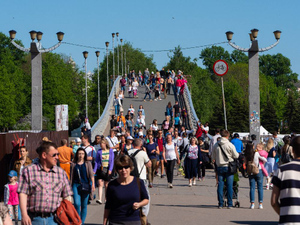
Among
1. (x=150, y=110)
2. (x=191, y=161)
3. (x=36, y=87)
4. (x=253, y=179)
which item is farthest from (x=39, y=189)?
(x=150, y=110)

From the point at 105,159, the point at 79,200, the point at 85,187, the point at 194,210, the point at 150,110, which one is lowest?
the point at 194,210

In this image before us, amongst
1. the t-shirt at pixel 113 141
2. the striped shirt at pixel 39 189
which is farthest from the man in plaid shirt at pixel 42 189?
the t-shirt at pixel 113 141

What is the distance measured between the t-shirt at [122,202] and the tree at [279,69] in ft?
398

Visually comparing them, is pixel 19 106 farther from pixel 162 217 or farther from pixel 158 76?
pixel 162 217

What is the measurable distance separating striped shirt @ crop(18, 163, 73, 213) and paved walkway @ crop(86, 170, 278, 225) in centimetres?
550

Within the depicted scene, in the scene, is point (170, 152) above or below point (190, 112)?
below

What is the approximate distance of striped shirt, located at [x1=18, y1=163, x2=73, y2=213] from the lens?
6.93 metres

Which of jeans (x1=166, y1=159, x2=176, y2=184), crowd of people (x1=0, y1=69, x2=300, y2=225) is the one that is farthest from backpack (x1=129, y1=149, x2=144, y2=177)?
jeans (x1=166, y1=159, x2=176, y2=184)

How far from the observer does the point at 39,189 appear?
6941mm

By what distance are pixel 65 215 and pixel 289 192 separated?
2369 mm

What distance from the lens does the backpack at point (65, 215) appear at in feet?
22.8

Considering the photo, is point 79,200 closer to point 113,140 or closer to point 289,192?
point 289,192

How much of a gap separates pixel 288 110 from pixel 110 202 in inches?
3631

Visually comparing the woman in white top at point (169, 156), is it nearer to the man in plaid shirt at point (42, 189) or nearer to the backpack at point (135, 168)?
the backpack at point (135, 168)
